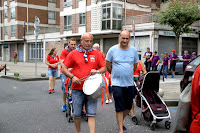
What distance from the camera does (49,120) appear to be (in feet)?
18.4

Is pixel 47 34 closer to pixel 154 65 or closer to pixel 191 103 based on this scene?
pixel 154 65

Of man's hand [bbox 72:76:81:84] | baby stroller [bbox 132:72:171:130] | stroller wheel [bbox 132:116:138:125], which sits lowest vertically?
stroller wheel [bbox 132:116:138:125]

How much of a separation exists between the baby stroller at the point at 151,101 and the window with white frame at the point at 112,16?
21.5 metres

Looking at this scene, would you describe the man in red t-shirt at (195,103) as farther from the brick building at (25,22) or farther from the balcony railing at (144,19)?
the brick building at (25,22)

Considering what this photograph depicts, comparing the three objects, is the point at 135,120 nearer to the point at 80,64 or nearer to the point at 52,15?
the point at 80,64

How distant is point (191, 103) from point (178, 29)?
20.7 meters

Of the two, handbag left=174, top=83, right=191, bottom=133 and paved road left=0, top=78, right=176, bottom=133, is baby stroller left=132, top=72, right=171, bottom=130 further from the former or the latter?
handbag left=174, top=83, right=191, bottom=133

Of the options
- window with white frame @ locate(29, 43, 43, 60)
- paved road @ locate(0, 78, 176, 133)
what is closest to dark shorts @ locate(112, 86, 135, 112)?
paved road @ locate(0, 78, 176, 133)

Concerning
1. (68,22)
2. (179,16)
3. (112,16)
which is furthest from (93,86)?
(68,22)

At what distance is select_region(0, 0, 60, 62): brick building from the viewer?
4069 cm

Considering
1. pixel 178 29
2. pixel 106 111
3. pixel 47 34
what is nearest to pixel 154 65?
pixel 178 29

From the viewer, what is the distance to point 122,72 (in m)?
4.41

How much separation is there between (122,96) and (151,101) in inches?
44.7

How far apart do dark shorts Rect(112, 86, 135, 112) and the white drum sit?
1.88 feet
